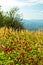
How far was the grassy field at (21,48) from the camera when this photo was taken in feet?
40.2

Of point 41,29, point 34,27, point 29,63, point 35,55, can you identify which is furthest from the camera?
point 34,27

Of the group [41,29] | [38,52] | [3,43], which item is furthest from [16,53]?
[41,29]

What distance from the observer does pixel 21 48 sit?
47.4ft

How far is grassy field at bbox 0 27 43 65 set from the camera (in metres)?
12.3

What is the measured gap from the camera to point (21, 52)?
13508mm

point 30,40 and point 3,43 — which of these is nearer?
point 3,43

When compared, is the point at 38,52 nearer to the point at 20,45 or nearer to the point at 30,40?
the point at 20,45

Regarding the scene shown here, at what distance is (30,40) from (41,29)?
9.78 feet

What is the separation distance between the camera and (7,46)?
15.0m

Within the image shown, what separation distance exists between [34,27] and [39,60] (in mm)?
9005

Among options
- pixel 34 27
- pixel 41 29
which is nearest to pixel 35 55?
pixel 41 29

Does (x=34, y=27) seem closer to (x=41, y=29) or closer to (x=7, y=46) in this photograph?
(x=41, y=29)

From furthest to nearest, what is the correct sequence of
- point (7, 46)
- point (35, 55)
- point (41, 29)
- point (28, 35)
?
point (41, 29) < point (28, 35) < point (7, 46) < point (35, 55)

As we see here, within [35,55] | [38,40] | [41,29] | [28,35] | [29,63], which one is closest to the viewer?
[29,63]
